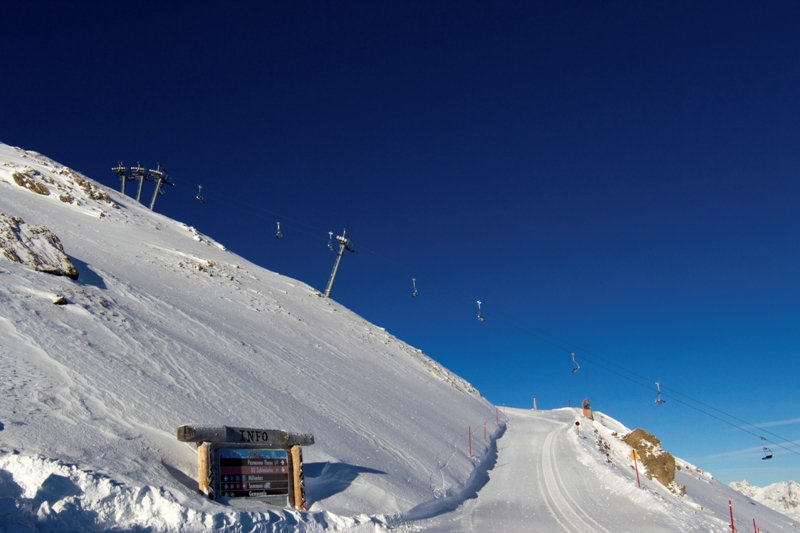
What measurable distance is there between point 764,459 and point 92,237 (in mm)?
48261

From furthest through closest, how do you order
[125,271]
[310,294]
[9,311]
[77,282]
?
[310,294] → [125,271] → [77,282] → [9,311]

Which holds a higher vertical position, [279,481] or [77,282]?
[77,282]

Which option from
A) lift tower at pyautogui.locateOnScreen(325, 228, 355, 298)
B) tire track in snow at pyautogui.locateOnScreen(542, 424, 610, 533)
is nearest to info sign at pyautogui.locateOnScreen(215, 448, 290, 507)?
tire track in snow at pyautogui.locateOnScreen(542, 424, 610, 533)

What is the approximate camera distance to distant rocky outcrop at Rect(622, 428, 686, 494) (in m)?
23.4

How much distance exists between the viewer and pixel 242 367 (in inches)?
619

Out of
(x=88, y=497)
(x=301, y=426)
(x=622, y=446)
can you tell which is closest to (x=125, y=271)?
(x=301, y=426)

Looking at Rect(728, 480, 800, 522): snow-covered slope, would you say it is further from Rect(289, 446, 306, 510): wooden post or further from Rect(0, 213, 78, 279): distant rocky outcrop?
Rect(0, 213, 78, 279): distant rocky outcrop

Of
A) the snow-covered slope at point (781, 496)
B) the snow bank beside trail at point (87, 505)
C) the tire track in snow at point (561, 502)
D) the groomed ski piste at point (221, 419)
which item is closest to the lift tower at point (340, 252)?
the groomed ski piste at point (221, 419)

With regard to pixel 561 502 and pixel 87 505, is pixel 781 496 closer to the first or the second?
pixel 561 502

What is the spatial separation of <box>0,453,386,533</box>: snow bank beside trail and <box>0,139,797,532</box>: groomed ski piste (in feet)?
0.06

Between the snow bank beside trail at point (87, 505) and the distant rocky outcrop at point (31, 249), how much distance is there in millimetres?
10879

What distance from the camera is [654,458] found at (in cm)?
2464

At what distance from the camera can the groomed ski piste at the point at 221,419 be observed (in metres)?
7.50

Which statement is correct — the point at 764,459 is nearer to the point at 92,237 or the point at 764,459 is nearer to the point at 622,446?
the point at 622,446
